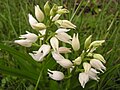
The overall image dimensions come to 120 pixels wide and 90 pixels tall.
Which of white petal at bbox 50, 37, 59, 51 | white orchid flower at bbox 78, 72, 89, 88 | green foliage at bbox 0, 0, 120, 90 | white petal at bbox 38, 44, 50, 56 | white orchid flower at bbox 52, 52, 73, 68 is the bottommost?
green foliage at bbox 0, 0, 120, 90

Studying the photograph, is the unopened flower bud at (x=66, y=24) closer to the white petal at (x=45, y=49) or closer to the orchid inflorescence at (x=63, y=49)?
the orchid inflorescence at (x=63, y=49)

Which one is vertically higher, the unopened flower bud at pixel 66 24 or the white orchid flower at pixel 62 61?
the unopened flower bud at pixel 66 24

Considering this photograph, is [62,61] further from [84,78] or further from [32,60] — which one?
[32,60]

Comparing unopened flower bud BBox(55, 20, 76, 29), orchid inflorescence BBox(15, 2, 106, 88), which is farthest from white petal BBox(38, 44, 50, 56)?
unopened flower bud BBox(55, 20, 76, 29)

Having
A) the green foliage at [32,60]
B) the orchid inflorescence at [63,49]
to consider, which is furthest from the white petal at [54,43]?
the green foliage at [32,60]

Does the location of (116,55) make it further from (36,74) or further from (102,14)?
(36,74)

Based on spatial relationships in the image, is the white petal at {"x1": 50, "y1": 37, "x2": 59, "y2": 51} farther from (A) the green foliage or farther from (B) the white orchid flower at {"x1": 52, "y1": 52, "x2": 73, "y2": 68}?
(A) the green foliage

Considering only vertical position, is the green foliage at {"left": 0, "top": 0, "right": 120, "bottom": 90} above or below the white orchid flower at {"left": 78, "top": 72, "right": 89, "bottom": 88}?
below

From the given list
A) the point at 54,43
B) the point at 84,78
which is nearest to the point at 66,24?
the point at 54,43

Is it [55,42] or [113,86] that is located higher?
[55,42]

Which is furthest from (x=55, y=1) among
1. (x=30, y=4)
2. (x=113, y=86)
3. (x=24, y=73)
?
(x=24, y=73)

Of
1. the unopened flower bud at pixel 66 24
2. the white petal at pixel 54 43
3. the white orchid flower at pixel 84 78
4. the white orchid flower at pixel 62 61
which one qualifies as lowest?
the white orchid flower at pixel 84 78
